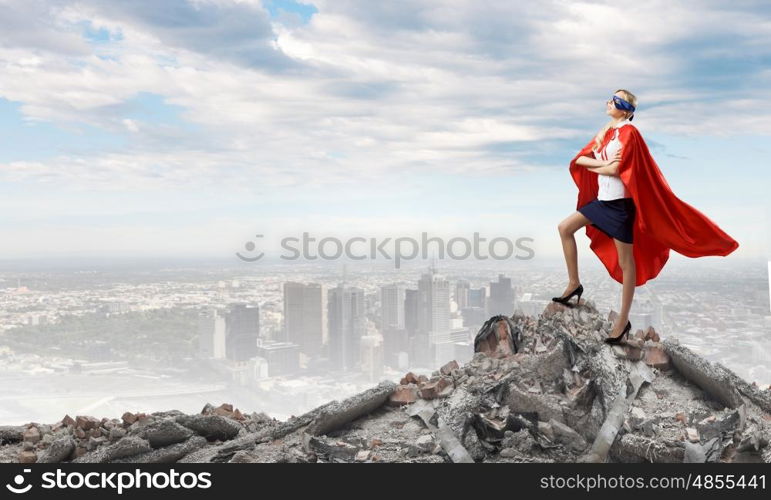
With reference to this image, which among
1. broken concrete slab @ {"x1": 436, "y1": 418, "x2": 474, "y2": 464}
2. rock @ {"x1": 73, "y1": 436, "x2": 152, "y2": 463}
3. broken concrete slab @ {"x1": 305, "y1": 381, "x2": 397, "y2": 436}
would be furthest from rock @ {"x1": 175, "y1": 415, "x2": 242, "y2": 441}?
broken concrete slab @ {"x1": 436, "y1": 418, "x2": 474, "y2": 464}

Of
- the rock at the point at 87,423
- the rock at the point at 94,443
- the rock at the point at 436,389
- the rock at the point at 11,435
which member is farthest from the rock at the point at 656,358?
the rock at the point at 11,435

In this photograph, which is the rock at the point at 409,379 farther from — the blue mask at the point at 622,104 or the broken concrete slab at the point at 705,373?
the blue mask at the point at 622,104

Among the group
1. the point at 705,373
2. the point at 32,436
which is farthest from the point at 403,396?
the point at 32,436

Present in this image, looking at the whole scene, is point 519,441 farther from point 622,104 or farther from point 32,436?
point 32,436

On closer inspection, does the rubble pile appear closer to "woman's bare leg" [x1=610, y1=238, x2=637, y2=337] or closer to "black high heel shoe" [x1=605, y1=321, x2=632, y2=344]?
"black high heel shoe" [x1=605, y1=321, x2=632, y2=344]
